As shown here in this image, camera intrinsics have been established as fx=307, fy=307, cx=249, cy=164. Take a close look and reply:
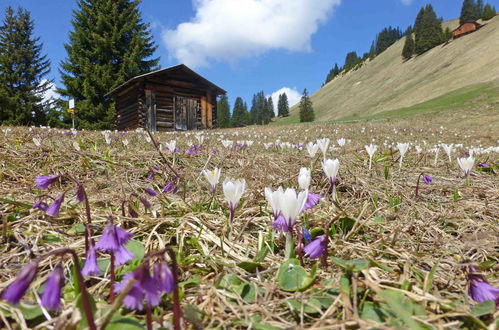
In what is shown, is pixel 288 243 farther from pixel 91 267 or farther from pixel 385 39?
pixel 385 39

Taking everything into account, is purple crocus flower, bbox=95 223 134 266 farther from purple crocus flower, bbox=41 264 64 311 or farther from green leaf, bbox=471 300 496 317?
green leaf, bbox=471 300 496 317

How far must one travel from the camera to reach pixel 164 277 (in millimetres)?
745

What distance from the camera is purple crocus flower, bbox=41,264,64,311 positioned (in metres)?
0.75

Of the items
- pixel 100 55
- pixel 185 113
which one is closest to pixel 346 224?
pixel 185 113

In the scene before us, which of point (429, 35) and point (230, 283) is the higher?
point (429, 35)

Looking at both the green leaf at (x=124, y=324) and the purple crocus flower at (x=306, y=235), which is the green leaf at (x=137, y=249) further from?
Answer: the purple crocus flower at (x=306, y=235)

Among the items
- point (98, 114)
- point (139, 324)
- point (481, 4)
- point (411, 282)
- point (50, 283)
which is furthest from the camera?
point (481, 4)

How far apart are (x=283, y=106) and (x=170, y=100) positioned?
108 metres

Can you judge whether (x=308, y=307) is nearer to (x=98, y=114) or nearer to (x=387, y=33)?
(x=98, y=114)

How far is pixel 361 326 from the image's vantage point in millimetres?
841

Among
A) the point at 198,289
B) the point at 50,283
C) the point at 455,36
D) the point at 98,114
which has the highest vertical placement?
the point at 455,36

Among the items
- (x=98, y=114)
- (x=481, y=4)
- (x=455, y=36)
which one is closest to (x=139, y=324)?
(x=98, y=114)

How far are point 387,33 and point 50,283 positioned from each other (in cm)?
13893

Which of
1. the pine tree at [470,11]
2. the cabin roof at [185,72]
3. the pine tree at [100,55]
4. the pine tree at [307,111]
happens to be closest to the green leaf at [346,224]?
the cabin roof at [185,72]
